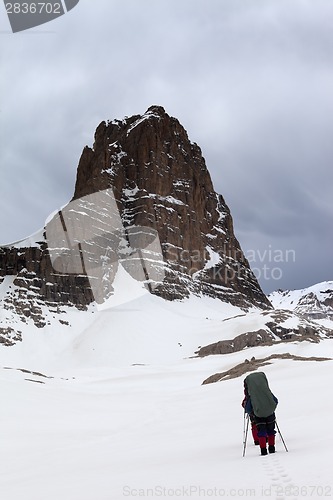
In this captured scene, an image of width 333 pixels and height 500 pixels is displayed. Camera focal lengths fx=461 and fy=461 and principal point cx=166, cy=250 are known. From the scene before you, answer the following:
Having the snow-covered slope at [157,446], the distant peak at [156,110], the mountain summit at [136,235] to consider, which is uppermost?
the distant peak at [156,110]

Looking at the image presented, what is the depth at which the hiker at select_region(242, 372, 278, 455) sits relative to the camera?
849cm

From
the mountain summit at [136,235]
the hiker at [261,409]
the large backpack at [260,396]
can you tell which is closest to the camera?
the hiker at [261,409]

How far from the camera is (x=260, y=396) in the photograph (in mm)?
9016

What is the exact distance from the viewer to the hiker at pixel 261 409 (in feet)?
27.9

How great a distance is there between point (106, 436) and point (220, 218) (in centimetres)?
15251

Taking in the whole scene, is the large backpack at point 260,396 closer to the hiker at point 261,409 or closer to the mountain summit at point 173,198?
the hiker at point 261,409

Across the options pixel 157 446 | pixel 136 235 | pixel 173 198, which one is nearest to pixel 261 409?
pixel 157 446

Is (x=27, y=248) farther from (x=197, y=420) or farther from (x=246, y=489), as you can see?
(x=246, y=489)

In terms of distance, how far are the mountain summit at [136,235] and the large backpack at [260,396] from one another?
85.5m

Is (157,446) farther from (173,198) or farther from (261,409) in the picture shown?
(173,198)

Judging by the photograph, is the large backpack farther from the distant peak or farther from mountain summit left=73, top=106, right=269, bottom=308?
the distant peak

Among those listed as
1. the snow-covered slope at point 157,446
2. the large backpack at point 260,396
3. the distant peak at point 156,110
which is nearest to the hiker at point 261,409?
the large backpack at point 260,396

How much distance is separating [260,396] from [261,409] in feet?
0.84

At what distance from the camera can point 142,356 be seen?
8006 centimetres
